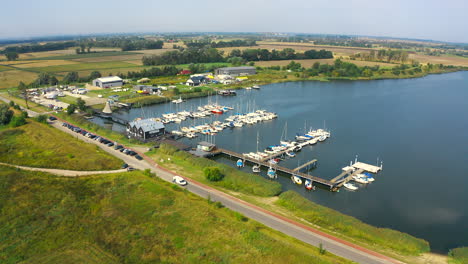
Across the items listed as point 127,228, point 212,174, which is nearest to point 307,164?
point 212,174

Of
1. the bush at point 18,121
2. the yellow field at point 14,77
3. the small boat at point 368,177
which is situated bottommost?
the small boat at point 368,177

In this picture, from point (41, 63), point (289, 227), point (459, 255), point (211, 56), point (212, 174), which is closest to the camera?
point (459, 255)

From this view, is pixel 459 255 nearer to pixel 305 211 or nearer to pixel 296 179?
pixel 305 211

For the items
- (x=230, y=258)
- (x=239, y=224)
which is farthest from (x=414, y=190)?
(x=230, y=258)

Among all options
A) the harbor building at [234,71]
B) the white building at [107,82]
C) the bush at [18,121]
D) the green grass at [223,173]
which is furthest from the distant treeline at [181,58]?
the green grass at [223,173]

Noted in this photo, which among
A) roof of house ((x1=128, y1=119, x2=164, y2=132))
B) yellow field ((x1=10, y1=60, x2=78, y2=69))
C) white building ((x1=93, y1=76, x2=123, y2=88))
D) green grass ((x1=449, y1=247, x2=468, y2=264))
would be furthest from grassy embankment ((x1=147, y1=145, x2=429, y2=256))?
yellow field ((x1=10, y1=60, x2=78, y2=69))

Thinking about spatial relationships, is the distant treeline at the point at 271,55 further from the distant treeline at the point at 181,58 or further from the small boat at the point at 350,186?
the small boat at the point at 350,186
